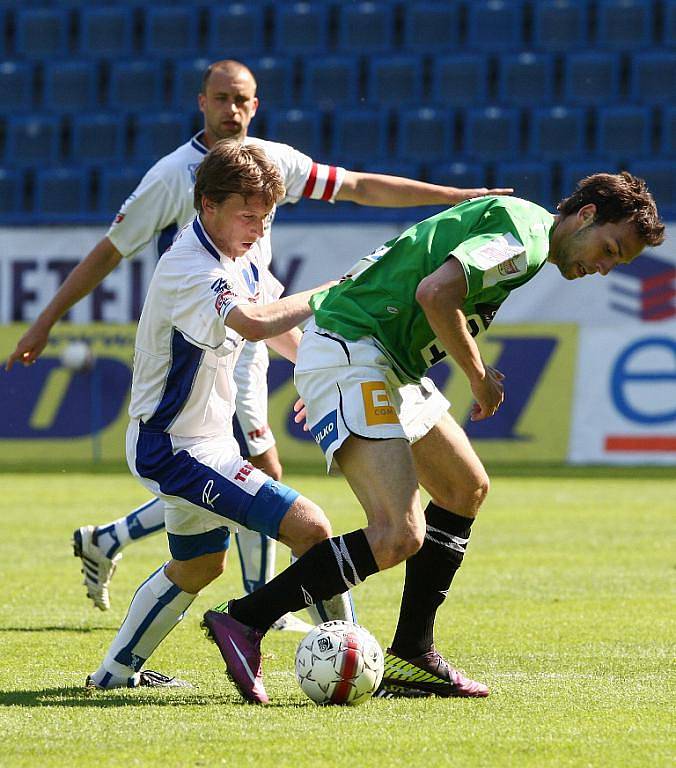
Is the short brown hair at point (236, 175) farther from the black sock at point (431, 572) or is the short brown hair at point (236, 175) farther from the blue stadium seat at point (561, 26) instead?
the blue stadium seat at point (561, 26)

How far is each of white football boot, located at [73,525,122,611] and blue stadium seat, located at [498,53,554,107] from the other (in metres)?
12.7

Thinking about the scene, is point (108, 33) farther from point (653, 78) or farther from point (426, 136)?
point (653, 78)

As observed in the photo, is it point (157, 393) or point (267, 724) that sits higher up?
point (157, 393)

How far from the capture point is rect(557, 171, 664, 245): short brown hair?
441 centimetres

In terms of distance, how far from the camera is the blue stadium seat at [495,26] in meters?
18.1

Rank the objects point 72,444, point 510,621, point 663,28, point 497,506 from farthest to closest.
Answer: point 663,28, point 72,444, point 497,506, point 510,621

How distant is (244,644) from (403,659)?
0.62m

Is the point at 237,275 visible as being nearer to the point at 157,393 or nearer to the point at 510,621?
the point at 157,393

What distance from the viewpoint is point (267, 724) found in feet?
13.0

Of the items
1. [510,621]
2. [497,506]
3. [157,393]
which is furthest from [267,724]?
[497,506]

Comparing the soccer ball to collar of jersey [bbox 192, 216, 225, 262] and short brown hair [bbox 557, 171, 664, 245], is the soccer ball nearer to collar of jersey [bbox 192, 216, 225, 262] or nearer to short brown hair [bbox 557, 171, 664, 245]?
collar of jersey [bbox 192, 216, 225, 262]

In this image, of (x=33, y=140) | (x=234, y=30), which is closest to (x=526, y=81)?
(x=234, y=30)

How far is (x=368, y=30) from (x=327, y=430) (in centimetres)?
1485

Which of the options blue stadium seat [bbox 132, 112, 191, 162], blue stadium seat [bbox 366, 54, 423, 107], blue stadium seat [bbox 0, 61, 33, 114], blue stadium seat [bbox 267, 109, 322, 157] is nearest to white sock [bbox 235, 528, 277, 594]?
blue stadium seat [bbox 267, 109, 322, 157]
